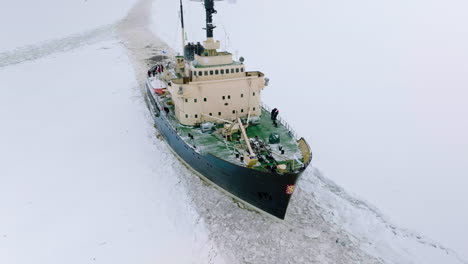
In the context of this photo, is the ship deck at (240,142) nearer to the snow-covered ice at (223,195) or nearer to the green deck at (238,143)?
the green deck at (238,143)

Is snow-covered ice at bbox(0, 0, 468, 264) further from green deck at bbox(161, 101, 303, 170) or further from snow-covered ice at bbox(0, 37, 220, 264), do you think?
green deck at bbox(161, 101, 303, 170)

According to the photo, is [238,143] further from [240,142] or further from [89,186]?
[89,186]

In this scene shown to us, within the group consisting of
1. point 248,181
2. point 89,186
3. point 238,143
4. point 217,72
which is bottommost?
point 89,186

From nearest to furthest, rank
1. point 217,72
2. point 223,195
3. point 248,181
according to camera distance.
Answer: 1. point 248,181
2. point 223,195
3. point 217,72

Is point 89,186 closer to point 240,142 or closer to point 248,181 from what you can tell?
point 240,142

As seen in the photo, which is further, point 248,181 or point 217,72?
point 217,72

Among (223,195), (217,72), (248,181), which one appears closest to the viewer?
(248,181)

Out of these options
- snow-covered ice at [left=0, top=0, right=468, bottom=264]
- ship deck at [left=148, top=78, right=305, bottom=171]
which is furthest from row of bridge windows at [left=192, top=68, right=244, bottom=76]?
snow-covered ice at [left=0, top=0, right=468, bottom=264]

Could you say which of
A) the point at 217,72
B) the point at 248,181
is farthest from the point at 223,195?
the point at 217,72

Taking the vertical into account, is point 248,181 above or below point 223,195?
above
